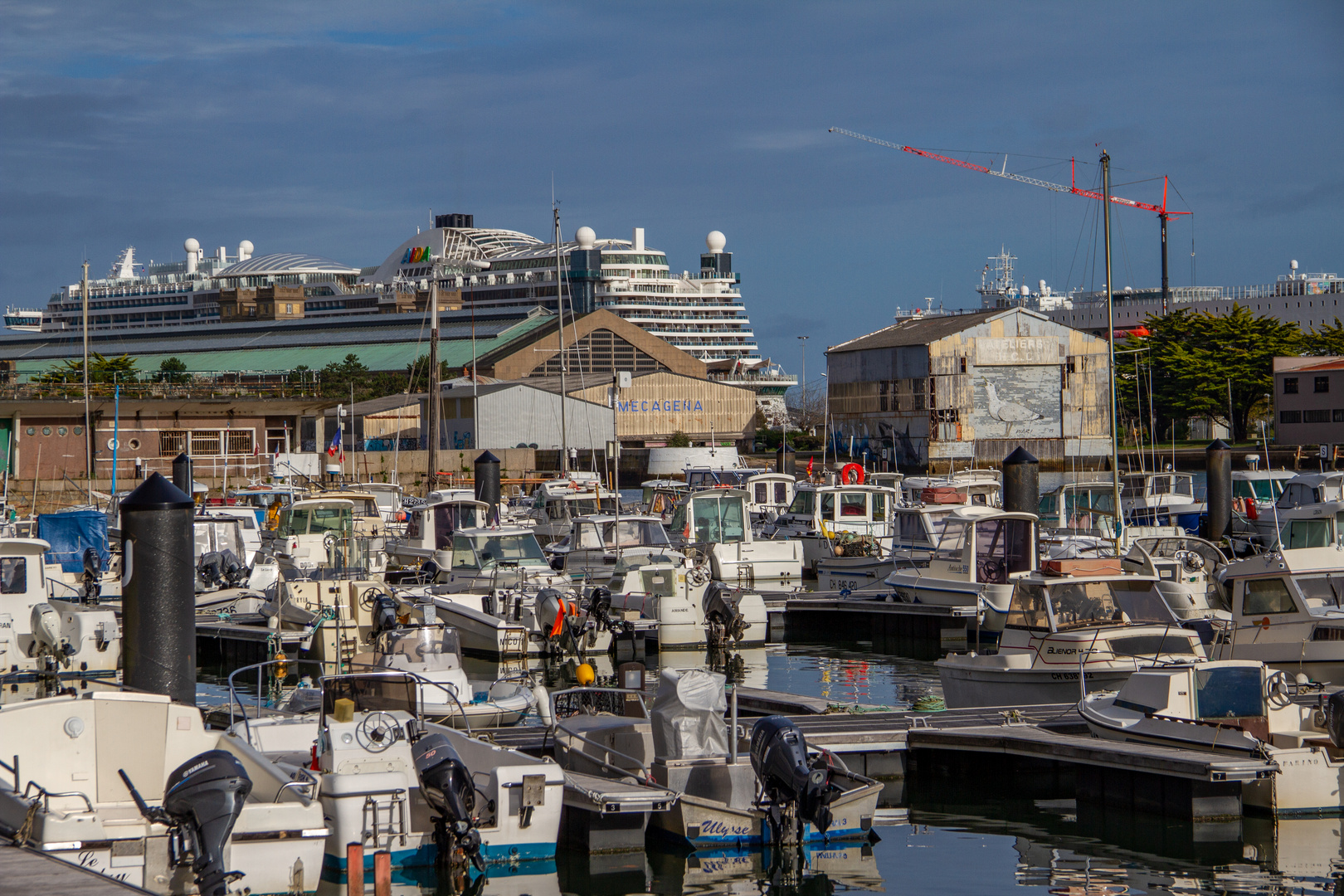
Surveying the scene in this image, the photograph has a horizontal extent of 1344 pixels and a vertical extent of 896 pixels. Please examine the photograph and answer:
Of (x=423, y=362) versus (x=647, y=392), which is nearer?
(x=647, y=392)

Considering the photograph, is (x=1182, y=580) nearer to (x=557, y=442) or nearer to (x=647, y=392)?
(x=557, y=442)

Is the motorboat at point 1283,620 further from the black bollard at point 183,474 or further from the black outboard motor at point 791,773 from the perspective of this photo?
the black bollard at point 183,474

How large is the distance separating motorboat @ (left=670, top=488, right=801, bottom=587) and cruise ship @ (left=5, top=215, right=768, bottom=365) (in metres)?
90.4

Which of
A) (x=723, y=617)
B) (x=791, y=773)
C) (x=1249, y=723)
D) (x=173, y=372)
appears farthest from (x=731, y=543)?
(x=173, y=372)

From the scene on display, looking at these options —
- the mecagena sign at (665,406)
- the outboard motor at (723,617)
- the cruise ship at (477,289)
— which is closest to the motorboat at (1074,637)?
the outboard motor at (723,617)

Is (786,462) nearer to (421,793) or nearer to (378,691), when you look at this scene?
(378,691)

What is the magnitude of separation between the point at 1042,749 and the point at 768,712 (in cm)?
370

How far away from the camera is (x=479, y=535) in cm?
2570

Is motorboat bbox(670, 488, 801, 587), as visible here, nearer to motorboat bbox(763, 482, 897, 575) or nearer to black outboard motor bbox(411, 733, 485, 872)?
motorboat bbox(763, 482, 897, 575)

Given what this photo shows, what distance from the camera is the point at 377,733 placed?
452 inches

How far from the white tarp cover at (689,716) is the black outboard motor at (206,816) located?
13.0 feet

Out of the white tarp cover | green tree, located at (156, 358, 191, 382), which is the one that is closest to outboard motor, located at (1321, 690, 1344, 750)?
the white tarp cover

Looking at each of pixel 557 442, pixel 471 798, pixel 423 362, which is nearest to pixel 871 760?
pixel 471 798

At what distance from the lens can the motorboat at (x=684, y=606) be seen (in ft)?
78.0
